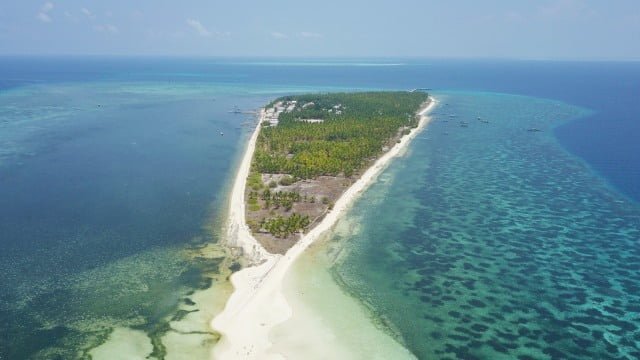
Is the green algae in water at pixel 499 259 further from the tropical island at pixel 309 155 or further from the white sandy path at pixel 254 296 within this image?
the tropical island at pixel 309 155

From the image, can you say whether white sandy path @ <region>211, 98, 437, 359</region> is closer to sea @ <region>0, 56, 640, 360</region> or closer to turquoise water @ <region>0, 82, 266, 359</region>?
sea @ <region>0, 56, 640, 360</region>

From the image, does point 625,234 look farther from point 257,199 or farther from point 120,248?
point 120,248

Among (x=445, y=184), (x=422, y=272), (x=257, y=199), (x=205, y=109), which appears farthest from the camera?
(x=205, y=109)

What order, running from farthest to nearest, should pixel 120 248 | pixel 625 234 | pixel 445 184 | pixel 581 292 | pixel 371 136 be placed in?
1. pixel 371 136
2. pixel 445 184
3. pixel 625 234
4. pixel 120 248
5. pixel 581 292

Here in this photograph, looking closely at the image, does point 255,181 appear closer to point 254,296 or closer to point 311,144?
point 311,144

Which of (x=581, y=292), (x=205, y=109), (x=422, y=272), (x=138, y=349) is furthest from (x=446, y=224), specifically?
(x=205, y=109)

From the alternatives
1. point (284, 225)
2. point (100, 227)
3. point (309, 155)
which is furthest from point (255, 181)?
point (100, 227)
